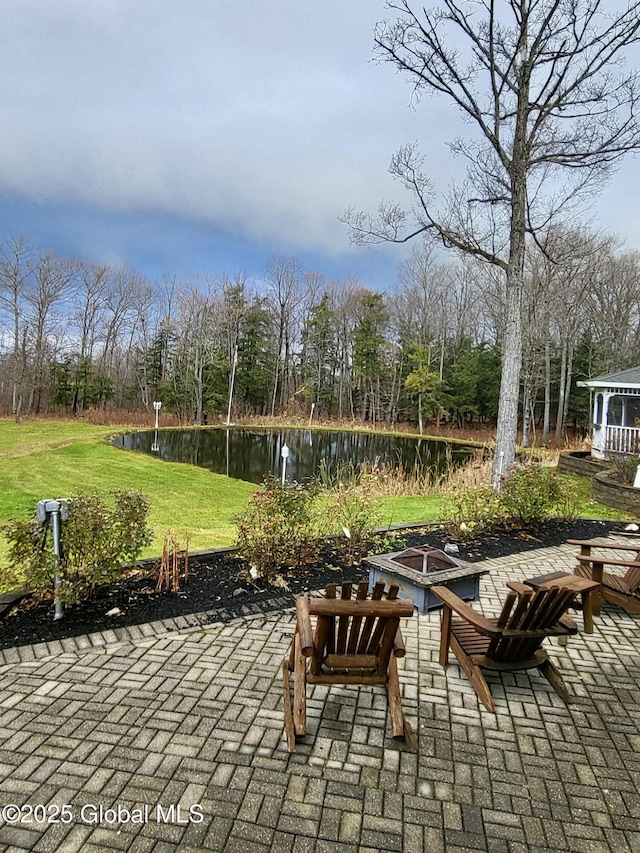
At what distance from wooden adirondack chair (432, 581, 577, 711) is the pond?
8.09 metres

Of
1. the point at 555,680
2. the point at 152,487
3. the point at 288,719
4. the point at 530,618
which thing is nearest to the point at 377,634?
the point at 288,719

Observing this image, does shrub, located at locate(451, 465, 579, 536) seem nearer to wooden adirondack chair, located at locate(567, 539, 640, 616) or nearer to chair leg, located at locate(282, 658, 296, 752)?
wooden adirondack chair, located at locate(567, 539, 640, 616)

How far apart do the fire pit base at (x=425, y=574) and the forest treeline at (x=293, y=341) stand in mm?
18850

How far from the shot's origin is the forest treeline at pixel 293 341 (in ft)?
72.5

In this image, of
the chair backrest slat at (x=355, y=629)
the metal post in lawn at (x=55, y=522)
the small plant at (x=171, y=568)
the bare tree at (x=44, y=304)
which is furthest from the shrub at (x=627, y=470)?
the bare tree at (x=44, y=304)

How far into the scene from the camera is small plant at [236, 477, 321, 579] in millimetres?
4195

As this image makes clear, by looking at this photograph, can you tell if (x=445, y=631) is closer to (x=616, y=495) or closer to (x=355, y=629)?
(x=355, y=629)

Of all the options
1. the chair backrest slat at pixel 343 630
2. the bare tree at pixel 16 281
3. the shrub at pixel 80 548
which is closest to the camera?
the chair backrest slat at pixel 343 630

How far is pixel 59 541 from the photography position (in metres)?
3.32

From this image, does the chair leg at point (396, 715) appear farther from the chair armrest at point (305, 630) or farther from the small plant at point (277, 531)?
the small plant at point (277, 531)

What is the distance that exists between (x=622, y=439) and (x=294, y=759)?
38.8ft

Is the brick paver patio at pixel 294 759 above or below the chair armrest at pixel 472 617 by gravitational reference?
below

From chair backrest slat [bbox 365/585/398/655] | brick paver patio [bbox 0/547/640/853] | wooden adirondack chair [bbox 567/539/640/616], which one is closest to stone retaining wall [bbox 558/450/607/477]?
wooden adirondack chair [bbox 567/539/640/616]

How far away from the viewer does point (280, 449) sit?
17.1 meters
